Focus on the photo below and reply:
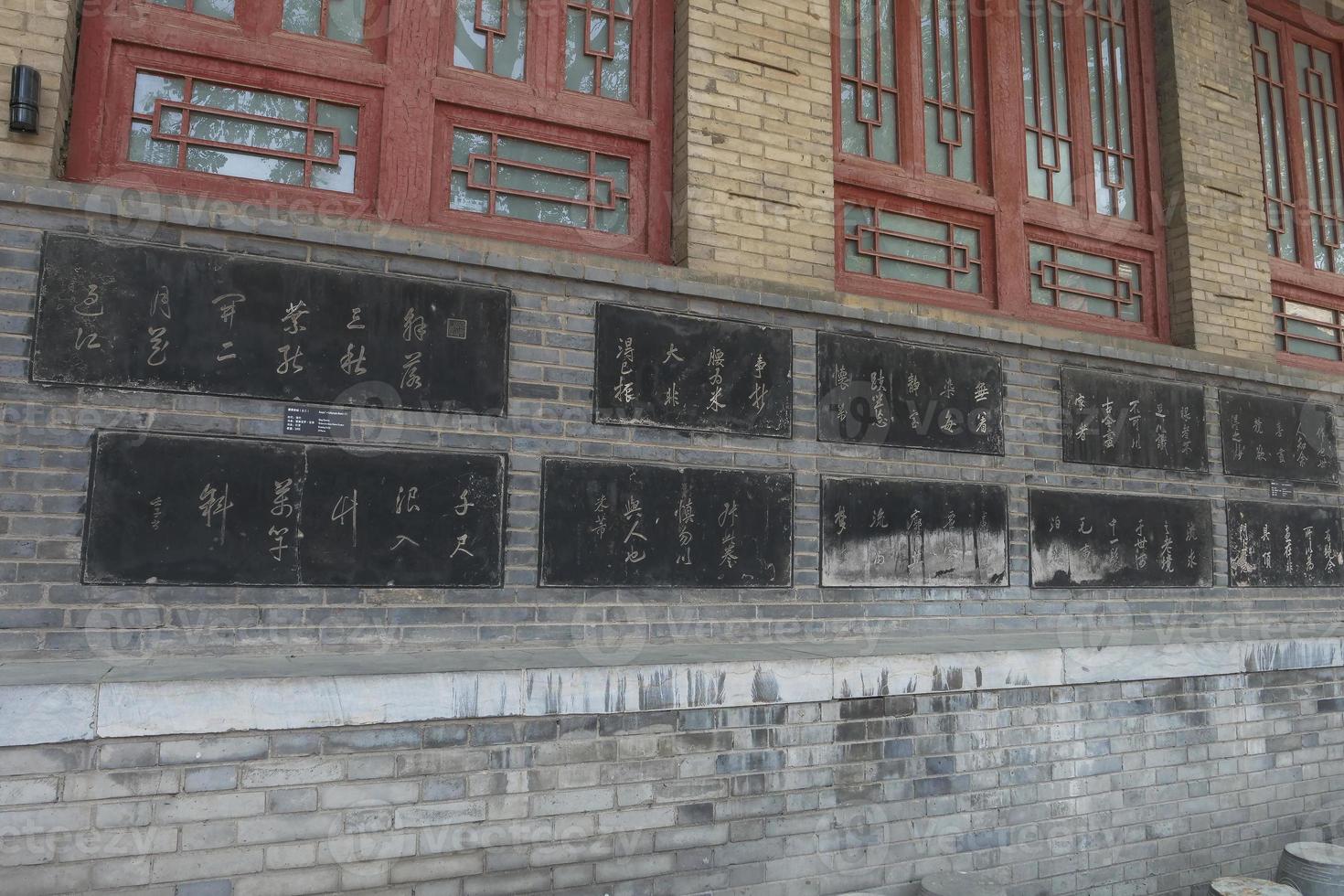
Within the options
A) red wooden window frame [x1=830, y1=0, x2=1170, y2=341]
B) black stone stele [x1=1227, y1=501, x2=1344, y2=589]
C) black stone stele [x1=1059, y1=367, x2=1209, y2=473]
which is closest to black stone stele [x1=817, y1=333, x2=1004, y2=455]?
red wooden window frame [x1=830, y1=0, x2=1170, y2=341]

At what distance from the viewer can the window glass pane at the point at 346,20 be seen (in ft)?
12.7

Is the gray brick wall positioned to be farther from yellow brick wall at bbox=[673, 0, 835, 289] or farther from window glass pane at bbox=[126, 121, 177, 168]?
window glass pane at bbox=[126, 121, 177, 168]

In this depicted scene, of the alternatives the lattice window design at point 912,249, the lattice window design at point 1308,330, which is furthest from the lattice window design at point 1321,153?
the lattice window design at point 912,249

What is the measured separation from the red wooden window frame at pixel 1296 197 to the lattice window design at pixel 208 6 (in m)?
6.47

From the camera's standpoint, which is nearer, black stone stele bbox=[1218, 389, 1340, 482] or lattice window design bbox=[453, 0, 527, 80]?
lattice window design bbox=[453, 0, 527, 80]

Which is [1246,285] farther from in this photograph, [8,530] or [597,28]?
[8,530]

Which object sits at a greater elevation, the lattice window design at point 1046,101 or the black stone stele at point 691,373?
the lattice window design at point 1046,101

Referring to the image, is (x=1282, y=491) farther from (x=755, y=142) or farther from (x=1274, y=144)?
(x=755, y=142)

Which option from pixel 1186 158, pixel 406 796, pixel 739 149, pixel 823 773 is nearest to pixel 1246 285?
pixel 1186 158

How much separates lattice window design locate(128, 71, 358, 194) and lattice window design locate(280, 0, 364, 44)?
32cm

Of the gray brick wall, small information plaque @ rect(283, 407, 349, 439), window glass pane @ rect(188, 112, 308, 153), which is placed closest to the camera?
the gray brick wall

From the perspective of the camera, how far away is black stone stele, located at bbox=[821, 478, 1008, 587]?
13.8 ft

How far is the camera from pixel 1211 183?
5.80m

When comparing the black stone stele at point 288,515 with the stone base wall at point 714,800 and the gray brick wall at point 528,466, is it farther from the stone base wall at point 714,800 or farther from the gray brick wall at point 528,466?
the stone base wall at point 714,800
